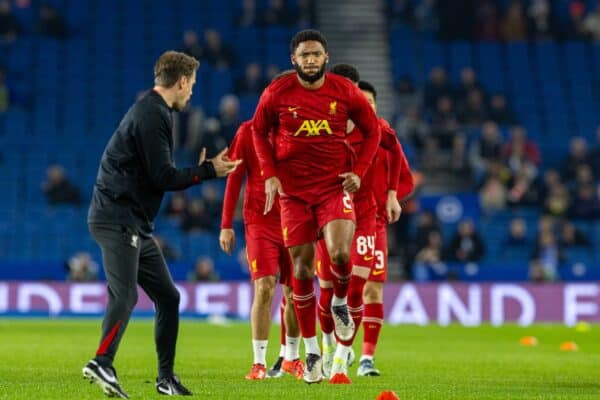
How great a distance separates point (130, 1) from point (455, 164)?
31.3 ft

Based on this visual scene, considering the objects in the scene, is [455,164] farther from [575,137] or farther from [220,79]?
[220,79]

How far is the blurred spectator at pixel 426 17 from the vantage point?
34.6 metres

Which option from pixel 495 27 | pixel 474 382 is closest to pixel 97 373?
pixel 474 382

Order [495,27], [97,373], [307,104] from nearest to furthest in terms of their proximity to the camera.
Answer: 1. [97,373]
2. [307,104]
3. [495,27]

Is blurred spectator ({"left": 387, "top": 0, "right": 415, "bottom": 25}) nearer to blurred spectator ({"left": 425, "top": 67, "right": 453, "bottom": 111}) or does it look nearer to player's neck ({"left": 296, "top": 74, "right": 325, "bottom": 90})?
blurred spectator ({"left": 425, "top": 67, "right": 453, "bottom": 111})

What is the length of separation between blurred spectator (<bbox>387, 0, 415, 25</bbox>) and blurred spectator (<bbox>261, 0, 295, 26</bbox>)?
2.81m

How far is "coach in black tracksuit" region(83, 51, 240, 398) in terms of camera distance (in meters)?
8.94

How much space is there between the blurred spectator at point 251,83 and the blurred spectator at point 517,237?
257 inches

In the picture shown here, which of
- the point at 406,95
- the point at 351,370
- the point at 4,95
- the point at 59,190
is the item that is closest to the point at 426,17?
the point at 406,95

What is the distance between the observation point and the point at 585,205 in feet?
94.7

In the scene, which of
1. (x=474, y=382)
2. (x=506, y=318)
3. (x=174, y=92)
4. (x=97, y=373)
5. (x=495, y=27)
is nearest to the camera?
(x=97, y=373)

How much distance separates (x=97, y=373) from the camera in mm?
8664

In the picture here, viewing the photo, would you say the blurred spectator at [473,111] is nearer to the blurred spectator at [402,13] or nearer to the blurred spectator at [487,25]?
the blurred spectator at [487,25]

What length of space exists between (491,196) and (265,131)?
742 inches
